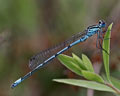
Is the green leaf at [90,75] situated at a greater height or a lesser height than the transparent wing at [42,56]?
lesser

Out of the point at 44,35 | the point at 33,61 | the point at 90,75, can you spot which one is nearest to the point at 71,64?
the point at 90,75

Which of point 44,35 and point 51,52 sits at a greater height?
point 44,35

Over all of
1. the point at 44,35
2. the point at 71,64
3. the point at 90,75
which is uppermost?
the point at 44,35

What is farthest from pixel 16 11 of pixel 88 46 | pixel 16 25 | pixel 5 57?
pixel 88 46

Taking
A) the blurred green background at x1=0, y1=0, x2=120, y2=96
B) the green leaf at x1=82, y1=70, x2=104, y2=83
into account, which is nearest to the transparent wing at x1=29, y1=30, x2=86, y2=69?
the blurred green background at x1=0, y1=0, x2=120, y2=96

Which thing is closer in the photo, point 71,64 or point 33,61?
point 71,64

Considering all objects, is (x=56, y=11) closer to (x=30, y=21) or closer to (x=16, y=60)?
(x=30, y=21)

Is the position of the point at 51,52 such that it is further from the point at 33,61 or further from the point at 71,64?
the point at 71,64

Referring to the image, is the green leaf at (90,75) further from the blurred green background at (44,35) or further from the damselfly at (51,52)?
the blurred green background at (44,35)

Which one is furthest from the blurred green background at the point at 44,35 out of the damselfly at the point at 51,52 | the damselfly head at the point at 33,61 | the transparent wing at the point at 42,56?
the damselfly head at the point at 33,61
